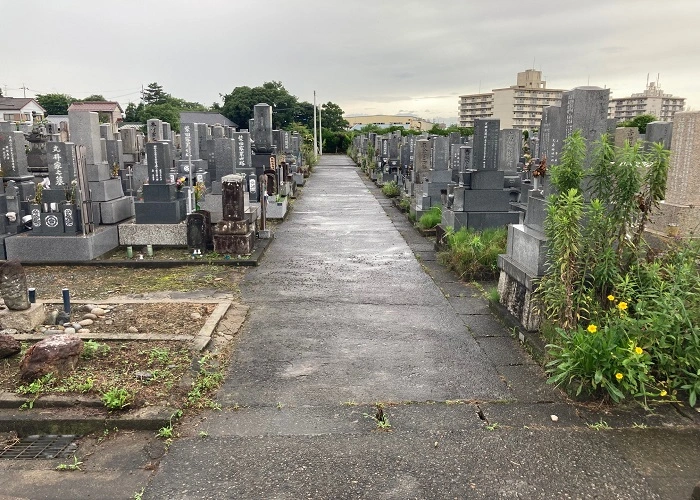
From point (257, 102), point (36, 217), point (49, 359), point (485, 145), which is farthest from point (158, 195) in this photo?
point (257, 102)

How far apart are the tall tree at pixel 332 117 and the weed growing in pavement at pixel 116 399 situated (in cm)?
6640

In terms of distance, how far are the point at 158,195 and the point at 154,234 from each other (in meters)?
0.74

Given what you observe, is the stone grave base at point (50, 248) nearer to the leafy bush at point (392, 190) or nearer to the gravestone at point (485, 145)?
the gravestone at point (485, 145)

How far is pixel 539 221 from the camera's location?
567cm

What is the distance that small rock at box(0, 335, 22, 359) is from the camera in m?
4.58

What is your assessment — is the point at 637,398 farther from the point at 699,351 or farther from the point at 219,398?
the point at 219,398

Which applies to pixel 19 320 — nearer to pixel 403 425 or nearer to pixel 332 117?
pixel 403 425

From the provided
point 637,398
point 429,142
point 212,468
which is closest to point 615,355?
point 637,398

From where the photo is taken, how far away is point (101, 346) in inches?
191

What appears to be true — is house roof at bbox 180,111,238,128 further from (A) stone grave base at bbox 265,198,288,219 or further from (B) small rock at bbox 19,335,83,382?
(B) small rock at bbox 19,335,83,382

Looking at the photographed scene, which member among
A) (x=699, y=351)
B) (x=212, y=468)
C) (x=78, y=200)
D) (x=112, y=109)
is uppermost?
(x=112, y=109)

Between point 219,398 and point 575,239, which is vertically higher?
point 575,239

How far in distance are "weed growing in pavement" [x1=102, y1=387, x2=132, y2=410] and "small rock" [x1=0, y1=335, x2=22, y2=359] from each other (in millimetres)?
1330

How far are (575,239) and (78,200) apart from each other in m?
7.86
